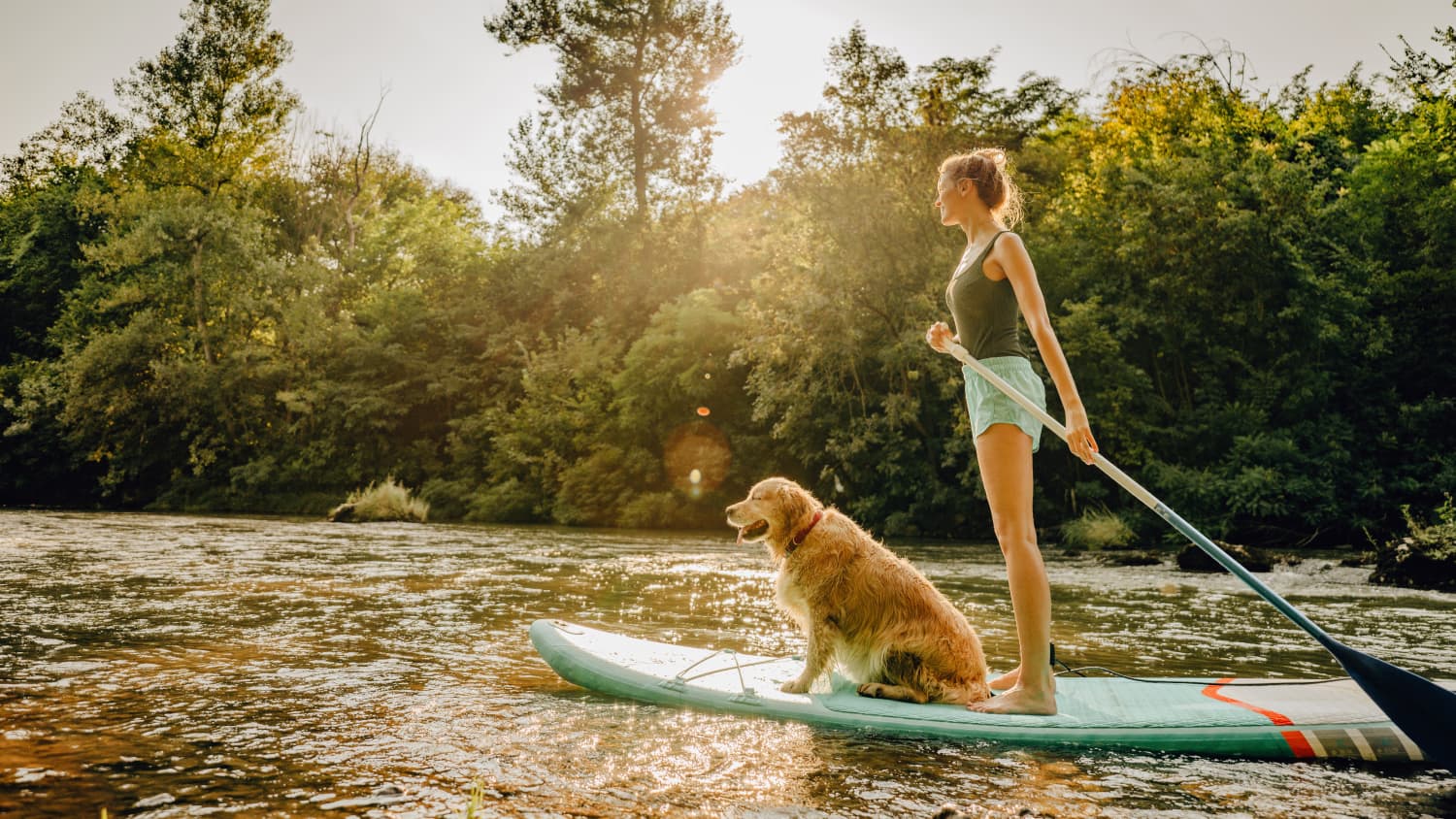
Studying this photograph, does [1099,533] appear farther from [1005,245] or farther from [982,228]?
[1005,245]

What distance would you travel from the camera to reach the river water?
9.04 feet

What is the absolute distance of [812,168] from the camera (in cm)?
2178

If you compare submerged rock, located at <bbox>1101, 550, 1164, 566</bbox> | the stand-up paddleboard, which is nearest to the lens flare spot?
submerged rock, located at <bbox>1101, 550, 1164, 566</bbox>

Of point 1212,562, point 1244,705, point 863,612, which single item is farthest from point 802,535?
point 1212,562

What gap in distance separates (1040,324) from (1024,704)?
1444mm

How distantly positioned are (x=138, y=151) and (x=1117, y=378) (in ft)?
114

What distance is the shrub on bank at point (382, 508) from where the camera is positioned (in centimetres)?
2247

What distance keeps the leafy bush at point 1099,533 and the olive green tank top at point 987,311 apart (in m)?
14.3

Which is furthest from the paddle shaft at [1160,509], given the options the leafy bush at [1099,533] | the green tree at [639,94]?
the green tree at [639,94]

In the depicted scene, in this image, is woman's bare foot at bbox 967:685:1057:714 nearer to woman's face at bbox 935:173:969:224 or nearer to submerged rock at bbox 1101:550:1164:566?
woman's face at bbox 935:173:969:224

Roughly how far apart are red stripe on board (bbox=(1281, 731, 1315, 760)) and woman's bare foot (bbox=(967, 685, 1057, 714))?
77 cm

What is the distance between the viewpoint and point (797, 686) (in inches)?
158

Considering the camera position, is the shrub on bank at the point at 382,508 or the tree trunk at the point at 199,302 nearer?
the shrub on bank at the point at 382,508

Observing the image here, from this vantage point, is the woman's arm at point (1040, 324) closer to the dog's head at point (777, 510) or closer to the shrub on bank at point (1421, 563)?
the dog's head at point (777, 510)
